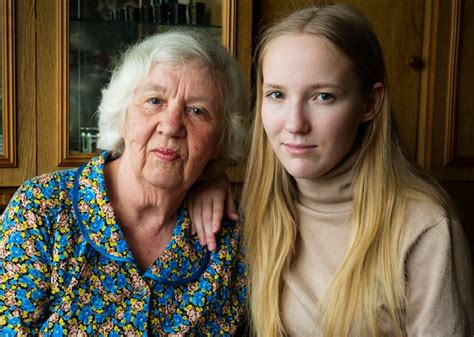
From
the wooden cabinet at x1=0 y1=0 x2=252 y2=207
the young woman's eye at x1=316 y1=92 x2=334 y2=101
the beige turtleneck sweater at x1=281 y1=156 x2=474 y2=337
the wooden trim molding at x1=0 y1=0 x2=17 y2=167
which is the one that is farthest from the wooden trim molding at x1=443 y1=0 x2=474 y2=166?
the wooden trim molding at x1=0 y1=0 x2=17 y2=167

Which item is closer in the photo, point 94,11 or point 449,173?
point 94,11

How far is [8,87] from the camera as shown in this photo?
1706 mm

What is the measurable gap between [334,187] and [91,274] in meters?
0.59

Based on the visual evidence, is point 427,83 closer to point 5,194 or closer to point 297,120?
point 297,120

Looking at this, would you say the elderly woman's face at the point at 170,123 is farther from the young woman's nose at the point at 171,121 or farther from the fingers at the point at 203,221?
the fingers at the point at 203,221

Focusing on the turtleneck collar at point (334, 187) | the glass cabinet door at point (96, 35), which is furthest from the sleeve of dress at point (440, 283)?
the glass cabinet door at point (96, 35)

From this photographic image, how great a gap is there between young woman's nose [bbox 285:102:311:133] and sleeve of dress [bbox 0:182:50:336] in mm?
588

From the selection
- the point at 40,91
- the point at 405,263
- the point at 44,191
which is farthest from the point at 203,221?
the point at 40,91

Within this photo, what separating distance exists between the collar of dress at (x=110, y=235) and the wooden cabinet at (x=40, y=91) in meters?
0.32

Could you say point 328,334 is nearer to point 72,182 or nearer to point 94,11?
point 72,182

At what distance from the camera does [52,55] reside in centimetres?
174

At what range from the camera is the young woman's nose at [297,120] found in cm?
124

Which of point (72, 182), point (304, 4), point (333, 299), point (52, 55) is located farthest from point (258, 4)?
point (333, 299)

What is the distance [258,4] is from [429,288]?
1.05m
